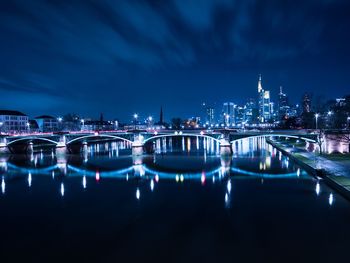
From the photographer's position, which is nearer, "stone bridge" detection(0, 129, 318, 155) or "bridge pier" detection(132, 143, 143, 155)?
"stone bridge" detection(0, 129, 318, 155)


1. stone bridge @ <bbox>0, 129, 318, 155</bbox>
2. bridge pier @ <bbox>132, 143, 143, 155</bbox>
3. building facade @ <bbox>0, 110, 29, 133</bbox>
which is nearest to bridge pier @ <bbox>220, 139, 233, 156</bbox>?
stone bridge @ <bbox>0, 129, 318, 155</bbox>

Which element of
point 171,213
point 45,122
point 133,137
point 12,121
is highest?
point 45,122

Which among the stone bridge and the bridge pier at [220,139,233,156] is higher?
the stone bridge

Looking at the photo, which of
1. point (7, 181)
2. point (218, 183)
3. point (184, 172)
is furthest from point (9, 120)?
point (218, 183)

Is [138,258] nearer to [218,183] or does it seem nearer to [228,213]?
[228,213]

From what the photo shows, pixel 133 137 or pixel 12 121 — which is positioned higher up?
pixel 12 121

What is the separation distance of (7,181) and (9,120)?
10062cm

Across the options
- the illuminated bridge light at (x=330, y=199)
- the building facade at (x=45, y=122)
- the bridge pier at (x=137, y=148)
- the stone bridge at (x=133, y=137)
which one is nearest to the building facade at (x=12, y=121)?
the building facade at (x=45, y=122)

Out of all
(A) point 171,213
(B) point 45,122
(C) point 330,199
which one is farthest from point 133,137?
(B) point 45,122

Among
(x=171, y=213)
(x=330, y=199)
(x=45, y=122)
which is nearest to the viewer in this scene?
(x=171, y=213)

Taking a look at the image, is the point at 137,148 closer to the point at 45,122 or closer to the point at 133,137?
the point at 133,137

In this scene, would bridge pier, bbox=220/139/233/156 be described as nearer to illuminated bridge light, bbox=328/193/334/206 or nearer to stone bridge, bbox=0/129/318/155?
stone bridge, bbox=0/129/318/155

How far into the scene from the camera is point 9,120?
124 m

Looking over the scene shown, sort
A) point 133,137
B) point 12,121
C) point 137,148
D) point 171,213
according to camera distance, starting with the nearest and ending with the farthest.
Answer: point 171,213, point 137,148, point 133,137, point 12,121
